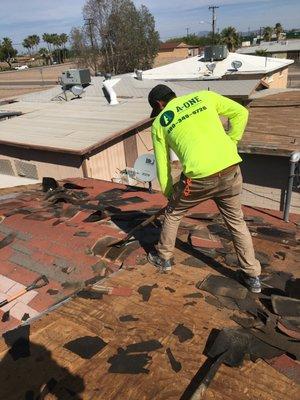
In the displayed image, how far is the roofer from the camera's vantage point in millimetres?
4105

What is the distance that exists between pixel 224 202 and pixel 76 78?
74.7 feet

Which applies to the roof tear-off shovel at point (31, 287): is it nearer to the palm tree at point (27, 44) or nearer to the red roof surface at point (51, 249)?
the red roof surface at point (51, 249)

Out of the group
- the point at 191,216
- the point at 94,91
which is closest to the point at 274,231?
the point at 191,216

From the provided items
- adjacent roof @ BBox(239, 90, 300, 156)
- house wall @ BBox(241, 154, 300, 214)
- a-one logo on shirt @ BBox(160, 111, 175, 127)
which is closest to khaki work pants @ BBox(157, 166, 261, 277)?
a-one logo on shirt @ BBox(160, 111, 175, 127)

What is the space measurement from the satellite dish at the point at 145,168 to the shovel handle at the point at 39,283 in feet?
16.3

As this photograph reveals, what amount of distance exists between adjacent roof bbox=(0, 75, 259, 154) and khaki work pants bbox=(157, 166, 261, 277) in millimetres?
9071

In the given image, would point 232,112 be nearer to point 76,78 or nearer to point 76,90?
point 76,90

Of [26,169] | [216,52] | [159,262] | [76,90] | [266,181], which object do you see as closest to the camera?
[159,262]

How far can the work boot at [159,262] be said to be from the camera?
5.11m

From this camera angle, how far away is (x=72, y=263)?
5.64 metres

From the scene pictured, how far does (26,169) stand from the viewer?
16.4 metres

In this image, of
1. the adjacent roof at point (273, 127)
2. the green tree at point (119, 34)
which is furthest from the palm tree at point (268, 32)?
the adjacent roof at point (273, 127)

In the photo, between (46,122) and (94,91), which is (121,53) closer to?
(94,91)

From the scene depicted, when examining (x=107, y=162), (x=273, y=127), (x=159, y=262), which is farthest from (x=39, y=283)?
(x=107, y=162)
